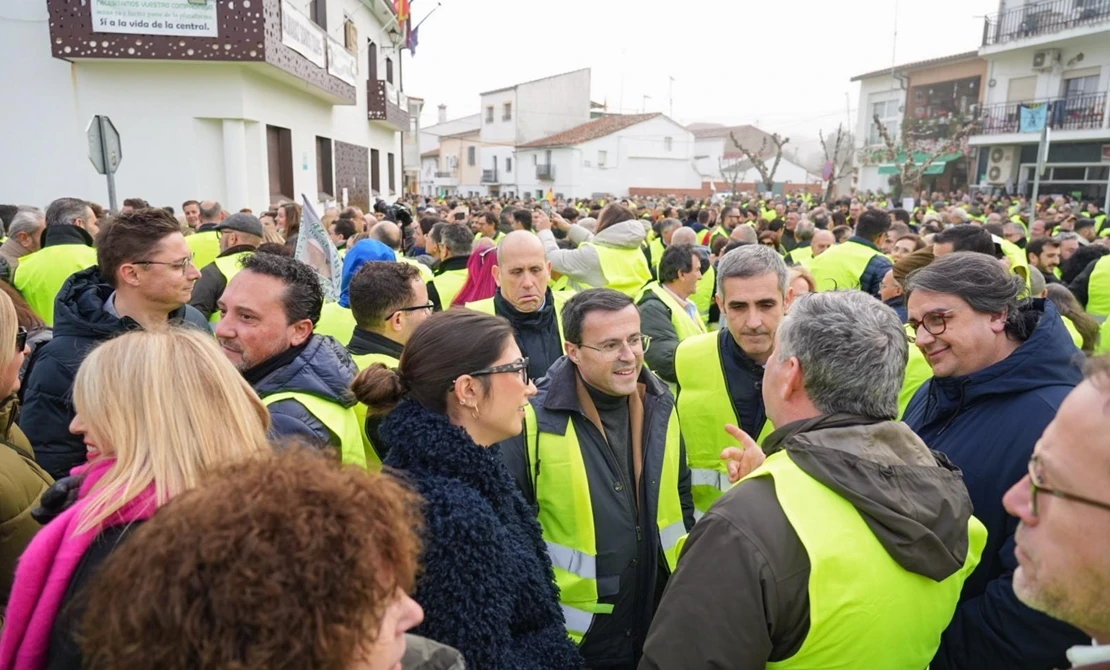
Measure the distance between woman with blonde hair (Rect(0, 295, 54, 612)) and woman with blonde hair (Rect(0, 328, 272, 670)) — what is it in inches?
14.7

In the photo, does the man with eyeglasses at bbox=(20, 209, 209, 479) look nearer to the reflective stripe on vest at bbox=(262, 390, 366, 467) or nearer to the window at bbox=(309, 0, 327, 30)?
the reflective stripe on vest at bbox=(262, 390, 366, 467)

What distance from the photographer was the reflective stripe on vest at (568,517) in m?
2.67

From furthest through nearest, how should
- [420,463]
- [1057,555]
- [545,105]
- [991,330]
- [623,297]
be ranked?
[545,105]
[623,297]
[991,330]
[420,463]
[1057,555]

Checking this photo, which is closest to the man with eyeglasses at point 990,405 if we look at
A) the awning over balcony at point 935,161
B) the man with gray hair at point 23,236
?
the man with gray hair at point 23,236

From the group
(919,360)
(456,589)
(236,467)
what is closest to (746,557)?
(456,589)

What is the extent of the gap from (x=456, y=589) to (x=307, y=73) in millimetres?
15560

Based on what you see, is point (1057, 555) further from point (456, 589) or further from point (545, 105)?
point (545, 105)

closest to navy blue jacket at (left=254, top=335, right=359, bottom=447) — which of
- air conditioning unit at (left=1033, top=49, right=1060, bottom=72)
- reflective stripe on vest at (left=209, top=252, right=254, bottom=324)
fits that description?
reflective stripe on vest at (left=209, top=252, right=254, bottom=324)

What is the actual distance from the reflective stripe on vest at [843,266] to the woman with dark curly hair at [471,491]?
512cm

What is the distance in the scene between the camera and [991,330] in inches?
106

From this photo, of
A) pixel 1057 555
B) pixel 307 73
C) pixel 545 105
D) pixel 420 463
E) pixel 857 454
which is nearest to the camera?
pixel 1057 555

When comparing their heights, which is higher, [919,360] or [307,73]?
[307,73]

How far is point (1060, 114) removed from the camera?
88.0 feet

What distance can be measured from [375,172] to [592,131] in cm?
2777
